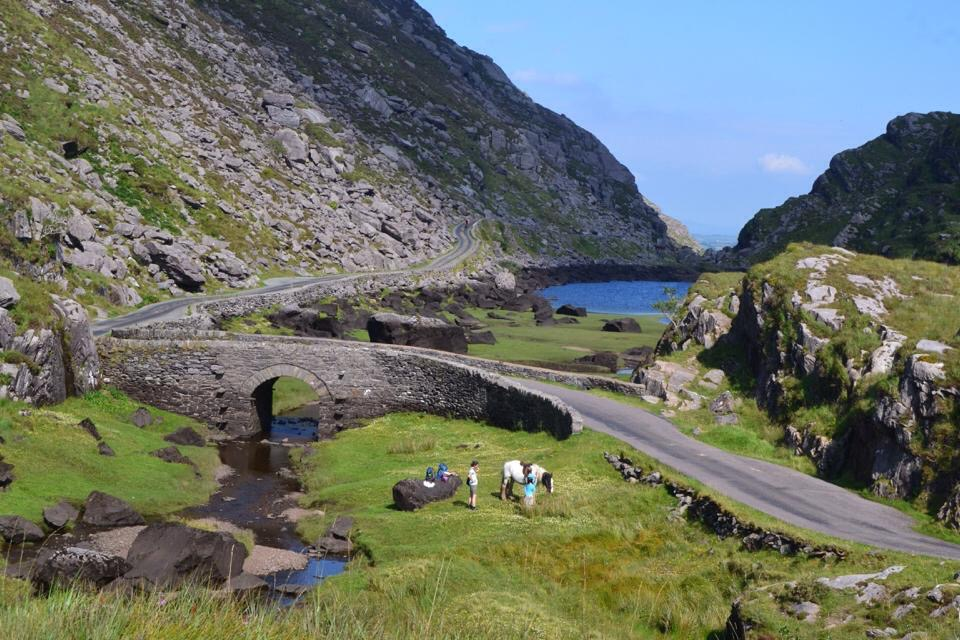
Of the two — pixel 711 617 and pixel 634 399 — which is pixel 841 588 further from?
pixel 634 399

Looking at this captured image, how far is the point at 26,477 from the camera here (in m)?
32.5

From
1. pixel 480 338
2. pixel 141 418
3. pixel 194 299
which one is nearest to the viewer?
pixel 141 418

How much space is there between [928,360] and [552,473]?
47.6 ft

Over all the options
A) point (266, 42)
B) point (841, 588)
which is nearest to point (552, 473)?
point (841, 588)

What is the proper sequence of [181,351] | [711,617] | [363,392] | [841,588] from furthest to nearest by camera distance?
1. [363,392]
2. [181,351]
3. [711,617]
4. [841,588]

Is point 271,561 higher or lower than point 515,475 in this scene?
lower

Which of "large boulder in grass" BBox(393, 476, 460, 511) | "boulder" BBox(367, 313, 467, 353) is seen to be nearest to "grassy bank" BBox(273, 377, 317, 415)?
"boulder" BBox(367, 313, 467, 353)

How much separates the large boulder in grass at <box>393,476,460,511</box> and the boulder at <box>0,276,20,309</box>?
21659 millimetres

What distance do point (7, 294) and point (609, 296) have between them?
432ft

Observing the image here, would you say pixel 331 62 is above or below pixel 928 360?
above

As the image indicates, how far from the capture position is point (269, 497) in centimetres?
3909

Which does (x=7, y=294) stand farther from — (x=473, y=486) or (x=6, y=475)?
(x=473, y=486)

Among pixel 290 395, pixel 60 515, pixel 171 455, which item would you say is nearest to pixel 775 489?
pixel 60 515

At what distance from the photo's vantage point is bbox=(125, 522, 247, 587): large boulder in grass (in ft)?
84.3
